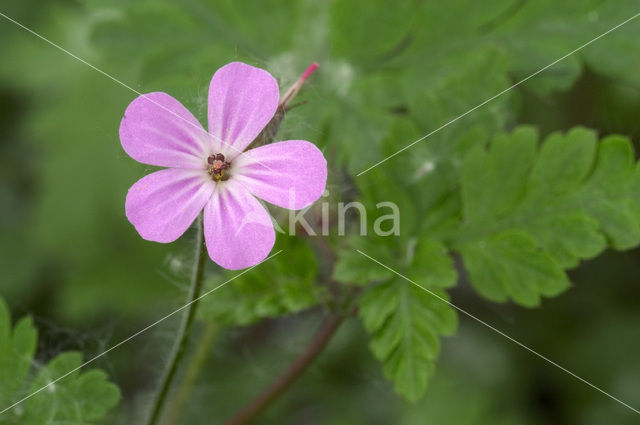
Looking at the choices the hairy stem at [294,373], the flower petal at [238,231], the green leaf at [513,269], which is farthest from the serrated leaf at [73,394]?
the green leaf at [513,269]

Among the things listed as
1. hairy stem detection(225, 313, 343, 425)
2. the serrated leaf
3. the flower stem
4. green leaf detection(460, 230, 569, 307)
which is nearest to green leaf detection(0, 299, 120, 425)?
the serrated leaf

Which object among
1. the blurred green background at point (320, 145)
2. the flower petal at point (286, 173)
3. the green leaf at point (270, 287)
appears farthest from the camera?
the blurred green background at point (320, 145)

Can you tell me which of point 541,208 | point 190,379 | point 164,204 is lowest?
Result: point 190,379

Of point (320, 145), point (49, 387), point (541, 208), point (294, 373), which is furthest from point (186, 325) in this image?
point (541, 208)

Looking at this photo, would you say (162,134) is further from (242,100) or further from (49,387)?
(49,387)

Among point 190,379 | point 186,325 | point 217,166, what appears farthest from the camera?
point 190,379

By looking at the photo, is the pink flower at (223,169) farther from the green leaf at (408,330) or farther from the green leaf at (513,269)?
the green leaf at (513,269)

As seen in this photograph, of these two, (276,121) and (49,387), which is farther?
(49,387)

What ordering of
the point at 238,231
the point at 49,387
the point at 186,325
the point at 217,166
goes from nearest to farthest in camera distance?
the point at 238,231 < the point at 217,166 < the point at 186,325 < the point at 49,387
